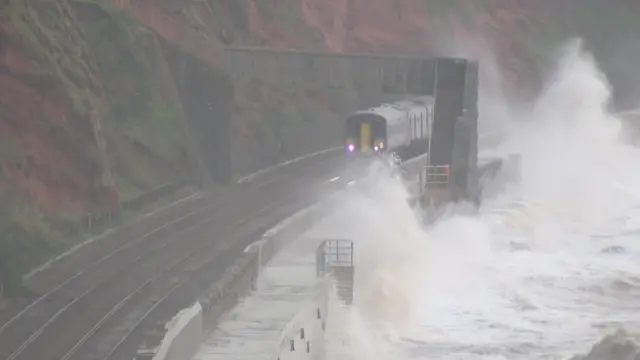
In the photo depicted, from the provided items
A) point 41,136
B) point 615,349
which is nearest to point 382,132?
point 41,136

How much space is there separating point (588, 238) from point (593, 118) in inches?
1279

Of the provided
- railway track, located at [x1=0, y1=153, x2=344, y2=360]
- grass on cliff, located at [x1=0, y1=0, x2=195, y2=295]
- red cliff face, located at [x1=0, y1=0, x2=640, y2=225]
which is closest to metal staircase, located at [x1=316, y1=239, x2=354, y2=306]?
railway track, located at [x1=0, y1=153, x2=344, y2=360]

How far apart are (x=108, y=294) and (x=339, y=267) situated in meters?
5.08

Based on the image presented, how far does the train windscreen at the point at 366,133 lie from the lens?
37.6 metres

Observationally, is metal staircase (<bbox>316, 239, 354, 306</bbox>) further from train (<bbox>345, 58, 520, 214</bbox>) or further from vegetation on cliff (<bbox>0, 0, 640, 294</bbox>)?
train (<bbox>345, 58, 520, 214</bbox>)

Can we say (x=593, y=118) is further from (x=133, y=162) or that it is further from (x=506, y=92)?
(x=133, y=162)

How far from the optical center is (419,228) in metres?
36.5

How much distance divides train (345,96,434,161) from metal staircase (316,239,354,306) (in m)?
12.5

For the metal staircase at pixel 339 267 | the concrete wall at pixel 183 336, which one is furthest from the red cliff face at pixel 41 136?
the concrete wall at pixel 183 336

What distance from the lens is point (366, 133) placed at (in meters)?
37.7

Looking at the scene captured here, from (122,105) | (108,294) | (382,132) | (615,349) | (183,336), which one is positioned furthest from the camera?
(122,105)

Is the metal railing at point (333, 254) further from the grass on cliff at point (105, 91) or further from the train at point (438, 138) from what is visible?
the train at point (438, 138)

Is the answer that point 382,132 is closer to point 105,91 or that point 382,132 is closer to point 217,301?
point 105,91

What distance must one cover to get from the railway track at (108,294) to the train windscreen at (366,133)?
779 cm
